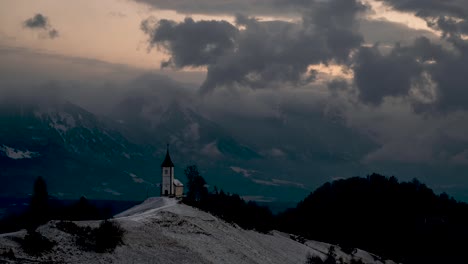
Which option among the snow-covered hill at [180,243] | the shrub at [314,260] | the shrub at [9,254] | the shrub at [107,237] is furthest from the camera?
the shrub at [314,260]

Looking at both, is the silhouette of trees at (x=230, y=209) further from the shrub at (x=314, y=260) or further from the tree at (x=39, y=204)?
the tree at (x=39, y=204)

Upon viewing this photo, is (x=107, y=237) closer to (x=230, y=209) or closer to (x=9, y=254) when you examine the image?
(x=9, y=254)

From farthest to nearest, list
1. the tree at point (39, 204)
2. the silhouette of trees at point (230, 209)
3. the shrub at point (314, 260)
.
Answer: the silhouette of trees at point (230, 209), the tree at point (39, 204), the shrub at point (314, 260)

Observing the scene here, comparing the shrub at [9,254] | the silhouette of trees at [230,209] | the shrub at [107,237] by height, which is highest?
the silhouette of trees at [230,209]

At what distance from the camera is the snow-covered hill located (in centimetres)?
8381

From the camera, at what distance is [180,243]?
334 ft

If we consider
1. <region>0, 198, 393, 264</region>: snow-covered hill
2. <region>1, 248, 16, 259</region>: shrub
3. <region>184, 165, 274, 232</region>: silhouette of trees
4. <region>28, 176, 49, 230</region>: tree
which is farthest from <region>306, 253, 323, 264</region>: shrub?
<region>1, 248, 16, 259</region>: shrub

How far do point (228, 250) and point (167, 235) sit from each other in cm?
1004

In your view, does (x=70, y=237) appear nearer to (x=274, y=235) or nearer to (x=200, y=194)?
(x=274, y=235)

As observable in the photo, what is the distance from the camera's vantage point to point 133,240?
94625mm

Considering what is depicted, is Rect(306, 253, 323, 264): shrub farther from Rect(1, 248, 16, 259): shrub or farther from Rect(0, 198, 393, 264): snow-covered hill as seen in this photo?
Rect(1, 248, 16, 259): shrub

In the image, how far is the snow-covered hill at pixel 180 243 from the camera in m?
83.8

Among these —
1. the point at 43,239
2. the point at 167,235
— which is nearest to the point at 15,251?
the point at 43,239

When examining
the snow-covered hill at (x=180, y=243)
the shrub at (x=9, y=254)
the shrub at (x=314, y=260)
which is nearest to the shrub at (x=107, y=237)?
the snow-covered hill at (x=180, y=243)
